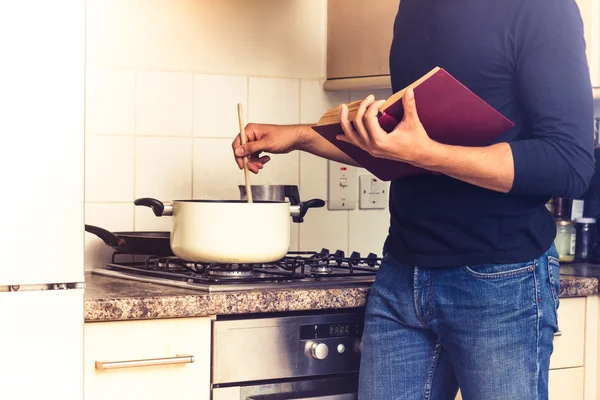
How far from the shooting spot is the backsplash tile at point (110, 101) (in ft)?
6.35

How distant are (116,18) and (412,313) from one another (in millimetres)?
1008

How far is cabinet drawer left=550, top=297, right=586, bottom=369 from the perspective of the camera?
1727 mm

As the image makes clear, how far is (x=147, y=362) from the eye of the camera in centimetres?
138

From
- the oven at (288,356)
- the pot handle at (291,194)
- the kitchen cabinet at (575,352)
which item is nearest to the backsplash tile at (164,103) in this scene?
the pot handle at (291,194)

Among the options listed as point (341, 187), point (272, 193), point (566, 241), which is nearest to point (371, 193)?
point (341, 187)

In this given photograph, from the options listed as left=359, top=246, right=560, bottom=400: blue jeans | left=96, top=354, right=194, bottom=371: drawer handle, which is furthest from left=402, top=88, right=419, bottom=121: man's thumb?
left=96, top=354, right=194, bottom=371: drawer handle

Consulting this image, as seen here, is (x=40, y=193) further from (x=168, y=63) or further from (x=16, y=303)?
(x=168, y=63)

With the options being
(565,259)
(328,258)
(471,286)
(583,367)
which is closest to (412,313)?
(471,286)

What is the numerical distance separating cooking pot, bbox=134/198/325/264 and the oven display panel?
150 millimetres

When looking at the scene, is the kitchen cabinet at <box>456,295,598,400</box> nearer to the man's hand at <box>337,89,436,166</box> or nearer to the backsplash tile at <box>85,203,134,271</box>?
the man's hand at <box>337,89,436,166</box>

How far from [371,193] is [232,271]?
0.69 m

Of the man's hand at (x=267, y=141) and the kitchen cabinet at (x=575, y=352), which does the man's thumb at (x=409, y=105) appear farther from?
Result: the kitchen cabinet at (x=575, y=352)

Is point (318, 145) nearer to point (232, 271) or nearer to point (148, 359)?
point (232, 271)

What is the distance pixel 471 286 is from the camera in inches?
52.5
